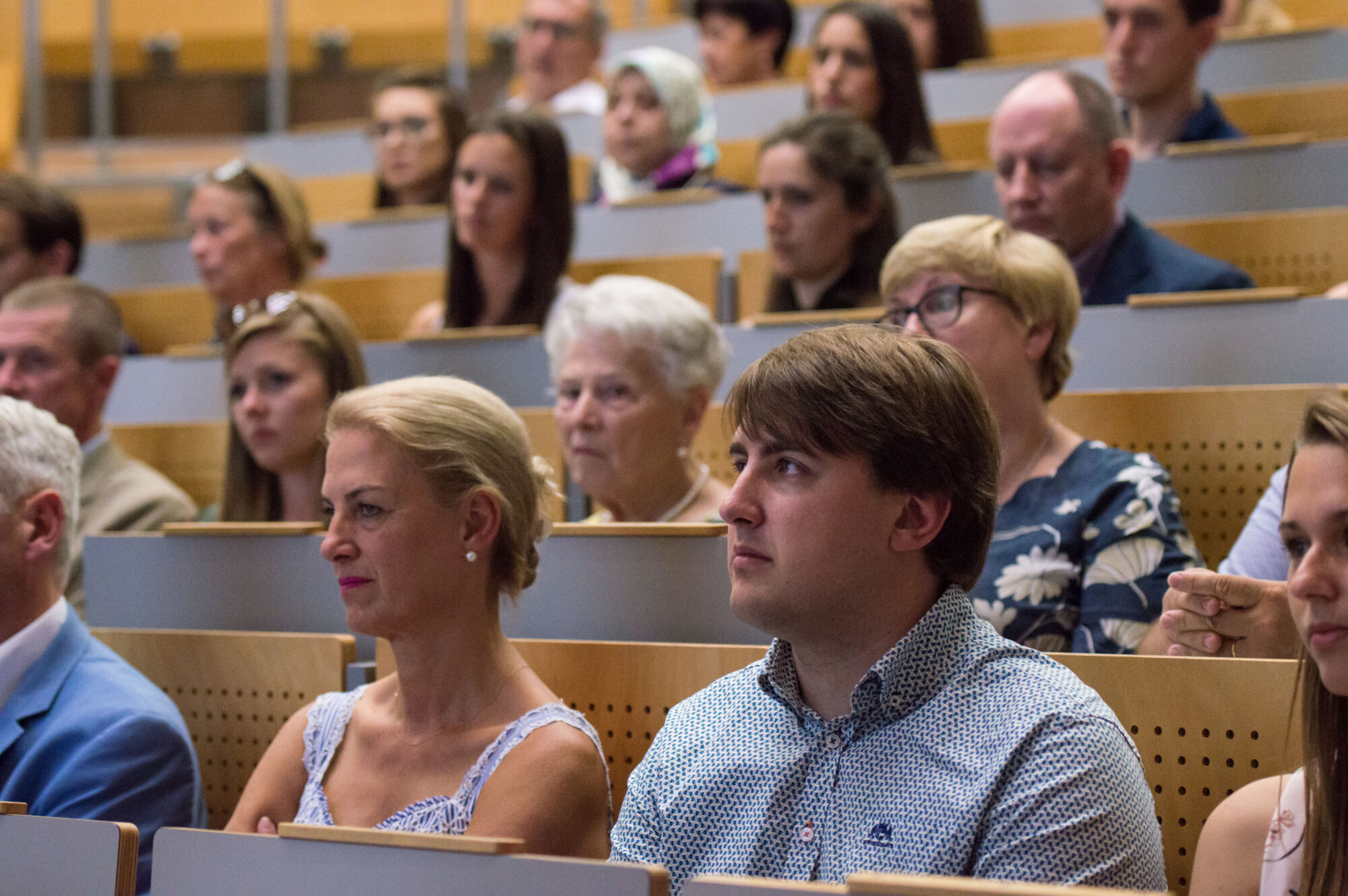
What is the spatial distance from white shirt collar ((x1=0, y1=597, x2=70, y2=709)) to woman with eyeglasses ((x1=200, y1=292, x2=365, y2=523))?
551 millimetres

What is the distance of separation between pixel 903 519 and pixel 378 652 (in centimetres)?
73

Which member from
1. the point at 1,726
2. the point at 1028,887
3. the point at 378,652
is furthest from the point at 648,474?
the point at 1028,887

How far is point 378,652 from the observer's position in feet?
5.77

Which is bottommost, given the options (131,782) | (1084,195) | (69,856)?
(131,782)

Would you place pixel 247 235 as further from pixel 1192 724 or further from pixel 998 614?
pixel 1192 724

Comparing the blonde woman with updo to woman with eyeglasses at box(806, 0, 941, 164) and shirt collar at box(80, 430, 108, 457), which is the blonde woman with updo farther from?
woman with eyeglasses at box(806, 0, 941, 164)

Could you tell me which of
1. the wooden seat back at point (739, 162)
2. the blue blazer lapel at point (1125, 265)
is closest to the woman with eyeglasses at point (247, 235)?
the wooden seat back at point (739, 162)

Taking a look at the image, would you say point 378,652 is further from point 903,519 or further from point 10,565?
point 903,519

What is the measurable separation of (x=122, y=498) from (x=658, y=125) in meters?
1.55

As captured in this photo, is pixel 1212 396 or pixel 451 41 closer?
pixel 1212 396

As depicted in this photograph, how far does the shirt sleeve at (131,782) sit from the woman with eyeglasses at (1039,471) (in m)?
0.87

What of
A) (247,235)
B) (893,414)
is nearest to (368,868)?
(893,414)

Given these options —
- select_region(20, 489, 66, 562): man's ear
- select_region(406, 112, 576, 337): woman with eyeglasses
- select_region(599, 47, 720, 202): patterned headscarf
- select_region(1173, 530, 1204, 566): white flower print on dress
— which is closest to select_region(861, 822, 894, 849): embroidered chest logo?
select_region(1173, 530, 1204, 566): white flower print on dress

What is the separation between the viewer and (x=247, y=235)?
127 inches
